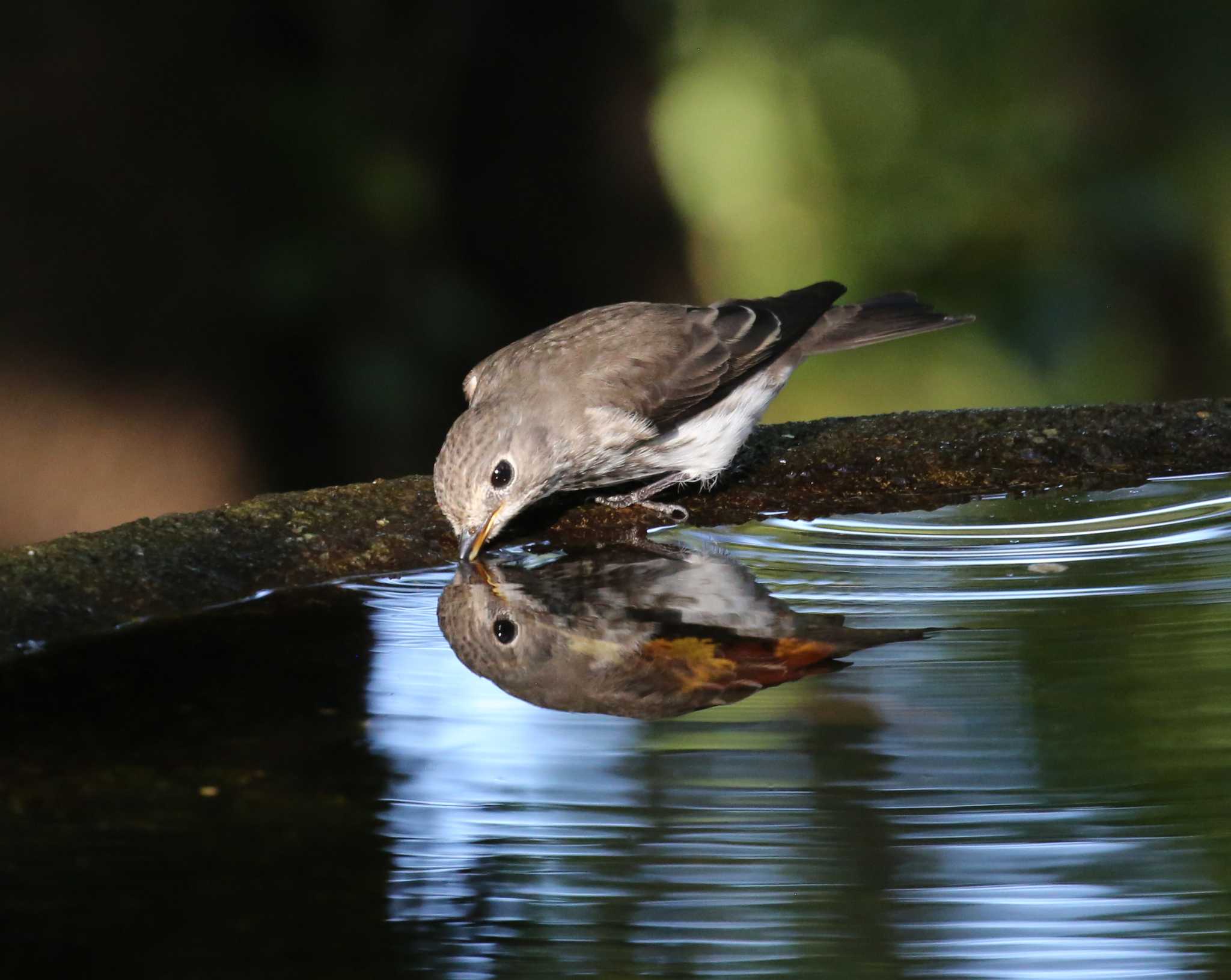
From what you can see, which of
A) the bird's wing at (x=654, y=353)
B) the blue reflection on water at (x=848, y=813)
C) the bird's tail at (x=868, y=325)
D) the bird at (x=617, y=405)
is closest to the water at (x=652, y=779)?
the blue reflection on water at (x=848, y=813)

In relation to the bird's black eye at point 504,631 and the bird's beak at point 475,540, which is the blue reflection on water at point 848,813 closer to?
the bird's black eye at point 504,631

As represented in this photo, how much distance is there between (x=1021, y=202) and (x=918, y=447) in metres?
2.54

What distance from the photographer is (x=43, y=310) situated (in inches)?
212

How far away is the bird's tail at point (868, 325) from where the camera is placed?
3967 millimetres

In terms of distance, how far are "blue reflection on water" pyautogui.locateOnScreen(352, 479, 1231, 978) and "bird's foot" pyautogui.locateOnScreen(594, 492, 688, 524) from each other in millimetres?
737

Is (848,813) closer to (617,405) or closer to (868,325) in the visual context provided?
(617,405)

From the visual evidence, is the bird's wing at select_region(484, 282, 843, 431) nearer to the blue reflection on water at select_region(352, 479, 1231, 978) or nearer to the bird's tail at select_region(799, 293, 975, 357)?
the bird's tail at select_region(799, 293, 975, 357)

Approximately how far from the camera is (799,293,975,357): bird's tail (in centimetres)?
397

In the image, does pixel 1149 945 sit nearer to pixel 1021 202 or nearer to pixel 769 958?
pixel 769 958

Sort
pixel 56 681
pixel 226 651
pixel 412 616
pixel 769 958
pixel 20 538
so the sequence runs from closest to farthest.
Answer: pixel 769 958, pixel 56 681, pixel 226 651, pixel 412 616, pixel 20 538

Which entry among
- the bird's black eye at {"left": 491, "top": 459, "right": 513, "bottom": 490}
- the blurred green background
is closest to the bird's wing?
the bird's black eye at {"left": 491, "top": 459, "right": 513, "bottom": 490}

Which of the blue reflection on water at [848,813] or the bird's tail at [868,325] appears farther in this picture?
the bird's tail at [868,325]

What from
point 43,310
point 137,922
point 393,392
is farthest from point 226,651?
point 43,310

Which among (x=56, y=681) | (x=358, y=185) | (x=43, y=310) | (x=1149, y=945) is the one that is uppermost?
(x=358, y=185)
